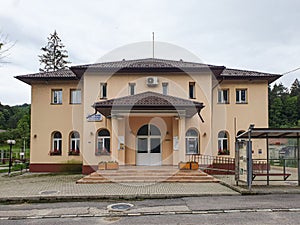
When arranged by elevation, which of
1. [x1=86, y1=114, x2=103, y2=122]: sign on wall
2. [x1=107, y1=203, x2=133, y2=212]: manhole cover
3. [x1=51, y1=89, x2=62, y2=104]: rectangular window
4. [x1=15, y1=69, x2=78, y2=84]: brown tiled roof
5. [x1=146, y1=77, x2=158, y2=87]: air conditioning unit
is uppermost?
[x1=15, y1=69, x2=78, y2=84]: brown tiled roof

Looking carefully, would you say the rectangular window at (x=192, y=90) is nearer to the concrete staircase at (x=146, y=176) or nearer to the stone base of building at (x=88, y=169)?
the concrete staircase at (x=146, y=176)

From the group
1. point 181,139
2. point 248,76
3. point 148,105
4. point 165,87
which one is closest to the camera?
point 148,105

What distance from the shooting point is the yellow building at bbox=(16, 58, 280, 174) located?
1989 centimetres

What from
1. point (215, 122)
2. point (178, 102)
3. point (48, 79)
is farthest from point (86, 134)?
point (215, 122)

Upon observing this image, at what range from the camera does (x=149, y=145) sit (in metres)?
21.7

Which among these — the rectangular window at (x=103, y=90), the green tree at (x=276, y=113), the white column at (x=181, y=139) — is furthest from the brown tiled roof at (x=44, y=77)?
the green tree at (x=276, y=113)

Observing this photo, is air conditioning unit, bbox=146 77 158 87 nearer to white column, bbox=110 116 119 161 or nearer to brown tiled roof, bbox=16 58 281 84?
brown tiled roof, bbox=16 58 281 84

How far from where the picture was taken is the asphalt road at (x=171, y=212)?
322 inches

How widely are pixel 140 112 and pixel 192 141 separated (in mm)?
4590

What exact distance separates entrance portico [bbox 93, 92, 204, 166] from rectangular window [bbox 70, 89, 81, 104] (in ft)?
12.5

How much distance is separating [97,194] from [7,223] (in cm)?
411

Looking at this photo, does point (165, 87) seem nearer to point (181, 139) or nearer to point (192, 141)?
point (192, 141)

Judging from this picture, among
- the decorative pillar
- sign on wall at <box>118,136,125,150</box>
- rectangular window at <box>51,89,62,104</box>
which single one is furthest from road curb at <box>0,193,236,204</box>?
rectangular window at <box>51,89,62,104</box>

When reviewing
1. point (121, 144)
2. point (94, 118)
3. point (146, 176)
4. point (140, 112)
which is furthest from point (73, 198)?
point (94, 118)
